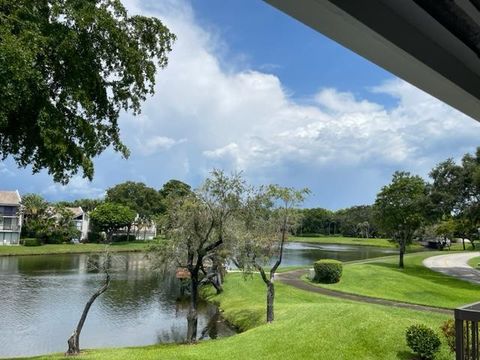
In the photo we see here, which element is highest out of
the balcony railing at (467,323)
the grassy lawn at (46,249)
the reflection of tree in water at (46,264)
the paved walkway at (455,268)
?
the balcony railing at (467,323)

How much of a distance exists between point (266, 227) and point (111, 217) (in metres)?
61.7

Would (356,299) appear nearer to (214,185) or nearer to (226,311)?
(226,311)

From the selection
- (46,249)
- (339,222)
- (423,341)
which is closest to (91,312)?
(423,341)

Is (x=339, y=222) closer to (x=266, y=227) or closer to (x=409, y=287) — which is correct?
(x=409, y=287)

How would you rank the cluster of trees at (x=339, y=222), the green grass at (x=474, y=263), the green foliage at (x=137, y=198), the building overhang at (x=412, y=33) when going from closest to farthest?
the building overhang at (x=412, y=33) → the green grass at (x=474, y=263) → the green foliage at (x=137, y=198) → the cluster of trees at (x=339, y=222)

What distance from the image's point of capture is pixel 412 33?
3074 millimetres

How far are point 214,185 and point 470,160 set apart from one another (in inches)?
1015

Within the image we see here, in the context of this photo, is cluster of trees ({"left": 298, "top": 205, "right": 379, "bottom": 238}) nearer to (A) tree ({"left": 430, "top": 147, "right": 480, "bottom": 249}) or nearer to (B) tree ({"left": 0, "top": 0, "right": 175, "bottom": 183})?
(A) tree ({"left": 430, "top": 147, "right": 480, "bottom": 249})

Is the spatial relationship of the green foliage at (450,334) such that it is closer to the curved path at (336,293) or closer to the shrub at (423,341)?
the shrub at (423,341)

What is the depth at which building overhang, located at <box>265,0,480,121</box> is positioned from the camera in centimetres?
254

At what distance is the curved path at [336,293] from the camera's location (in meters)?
22.0

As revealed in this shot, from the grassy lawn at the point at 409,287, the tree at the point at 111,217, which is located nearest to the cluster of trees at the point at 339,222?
the tree at the point at 111,217

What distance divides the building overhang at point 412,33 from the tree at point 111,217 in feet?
259

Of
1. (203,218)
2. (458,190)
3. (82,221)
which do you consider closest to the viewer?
(203,218)
